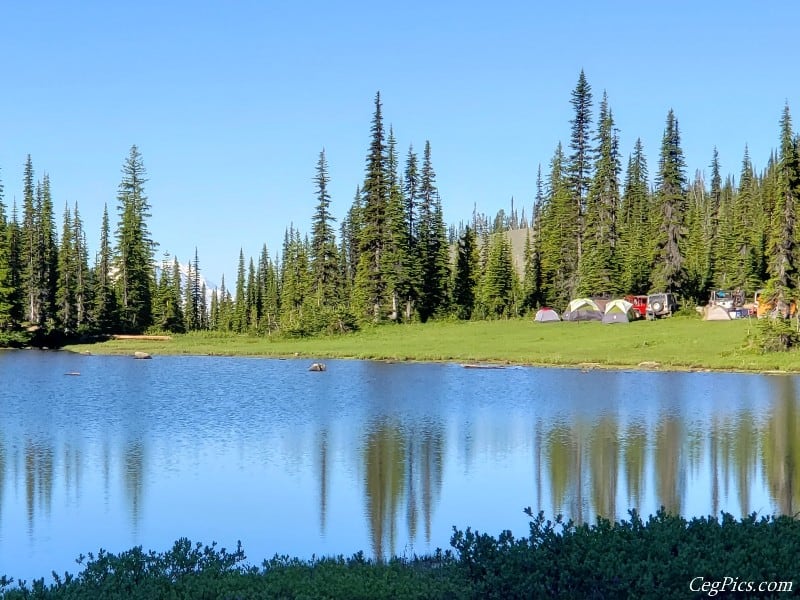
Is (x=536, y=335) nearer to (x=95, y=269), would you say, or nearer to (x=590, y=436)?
(x=590, y=436)

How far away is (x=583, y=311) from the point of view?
68.2 m

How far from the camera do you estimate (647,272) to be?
84.9m

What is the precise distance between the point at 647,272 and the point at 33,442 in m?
71.5

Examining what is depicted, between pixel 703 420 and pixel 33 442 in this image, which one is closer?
pixel 33 442

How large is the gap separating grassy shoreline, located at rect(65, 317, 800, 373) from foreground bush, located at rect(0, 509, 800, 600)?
3599 centimetres

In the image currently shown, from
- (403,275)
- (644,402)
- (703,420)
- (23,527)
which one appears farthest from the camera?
(403,275)

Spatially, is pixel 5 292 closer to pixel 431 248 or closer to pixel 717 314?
pixel 431 248

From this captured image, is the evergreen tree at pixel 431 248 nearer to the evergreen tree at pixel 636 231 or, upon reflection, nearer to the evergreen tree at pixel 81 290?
the evergreen tree at pixel 636 231

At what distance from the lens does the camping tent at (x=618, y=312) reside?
6544cm

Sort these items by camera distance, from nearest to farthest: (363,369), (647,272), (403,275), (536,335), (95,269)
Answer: (363,369) < (536,335) < (403,275) < (647,272) < (95,269)

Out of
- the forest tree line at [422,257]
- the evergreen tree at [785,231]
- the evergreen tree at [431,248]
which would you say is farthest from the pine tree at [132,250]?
the evergreen tree at [785,231]

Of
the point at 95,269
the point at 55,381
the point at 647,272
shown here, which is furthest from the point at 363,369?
the point at 95,269

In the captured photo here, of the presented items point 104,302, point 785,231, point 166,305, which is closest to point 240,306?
point 166,305

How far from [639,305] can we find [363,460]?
183ft
